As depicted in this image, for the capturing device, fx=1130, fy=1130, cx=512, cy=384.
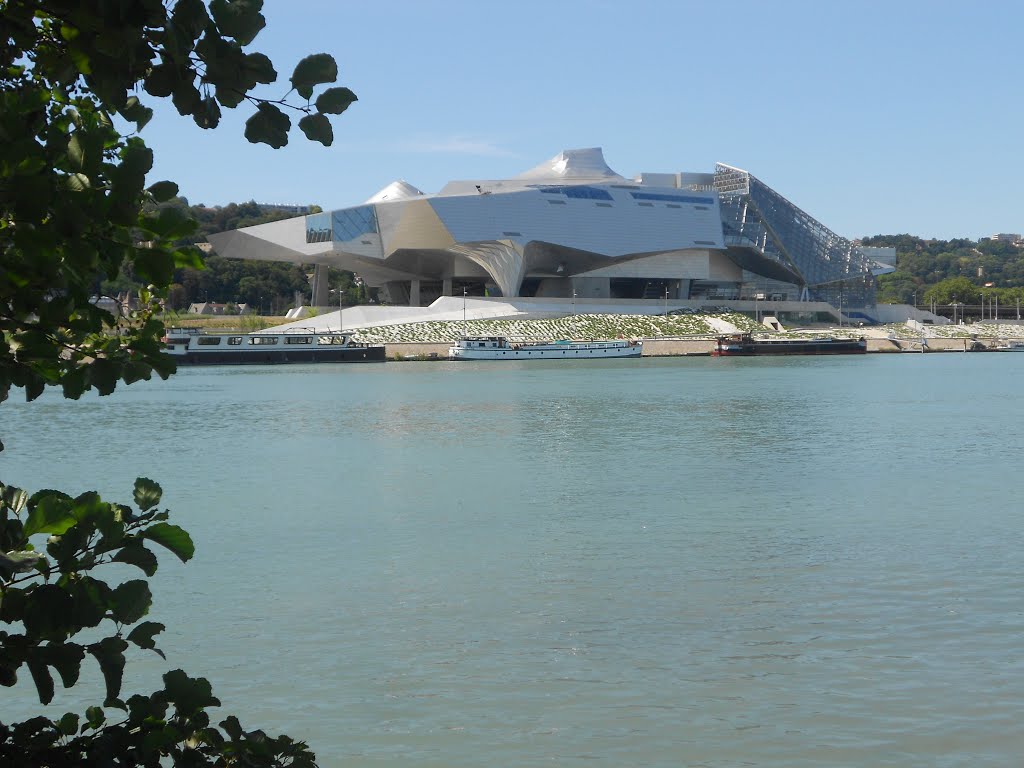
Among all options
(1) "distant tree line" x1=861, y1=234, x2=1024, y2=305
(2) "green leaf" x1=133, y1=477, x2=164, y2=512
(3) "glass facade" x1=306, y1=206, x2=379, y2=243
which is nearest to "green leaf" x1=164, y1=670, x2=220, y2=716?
(2) "green leaf" x1=133, y1=477, x2=164, y2=512

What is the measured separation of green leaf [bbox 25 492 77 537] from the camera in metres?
2.41

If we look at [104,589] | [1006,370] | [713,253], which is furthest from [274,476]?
[713,253]

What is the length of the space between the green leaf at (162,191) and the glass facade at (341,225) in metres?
72.2

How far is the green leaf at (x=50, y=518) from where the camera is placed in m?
2.41

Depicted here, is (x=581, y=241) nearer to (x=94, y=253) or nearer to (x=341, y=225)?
(x=341, y=225)

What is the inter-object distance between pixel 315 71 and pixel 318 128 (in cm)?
12

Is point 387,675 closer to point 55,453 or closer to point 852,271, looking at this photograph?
point 55,453

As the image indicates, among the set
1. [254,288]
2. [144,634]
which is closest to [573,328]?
[254,288]

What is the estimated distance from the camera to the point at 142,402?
1460 inches

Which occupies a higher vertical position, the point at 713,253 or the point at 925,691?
the point at 713,253

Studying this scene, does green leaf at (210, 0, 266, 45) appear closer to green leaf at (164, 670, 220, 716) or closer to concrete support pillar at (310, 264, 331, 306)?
green leaf at (164, 670, 220, 716)

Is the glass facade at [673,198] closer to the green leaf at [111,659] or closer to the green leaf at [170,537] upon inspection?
the green leaf at [170,537]

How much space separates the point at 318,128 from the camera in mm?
2467

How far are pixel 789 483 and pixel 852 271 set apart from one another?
75.3 meters
